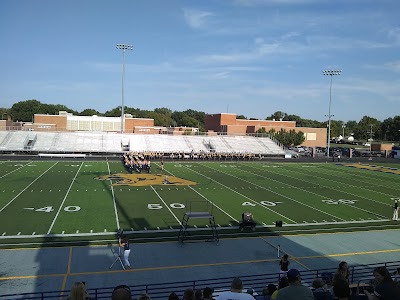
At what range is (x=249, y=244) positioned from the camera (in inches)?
571

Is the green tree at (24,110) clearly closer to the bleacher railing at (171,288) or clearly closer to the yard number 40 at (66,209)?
the yard number 40 at (66,209)

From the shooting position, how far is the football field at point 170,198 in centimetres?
1689

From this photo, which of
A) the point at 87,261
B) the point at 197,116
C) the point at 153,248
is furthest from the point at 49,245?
the point at 197,116

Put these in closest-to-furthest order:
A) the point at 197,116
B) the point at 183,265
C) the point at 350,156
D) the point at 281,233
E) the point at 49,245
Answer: the point at 183,265 → the point at 49,245 → the point at 281,233 → the point at 350,156 → the point at 197,116

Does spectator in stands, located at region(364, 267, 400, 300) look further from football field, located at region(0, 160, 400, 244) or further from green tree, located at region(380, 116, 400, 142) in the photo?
green tree, located at region(380, 116, 400, 142)

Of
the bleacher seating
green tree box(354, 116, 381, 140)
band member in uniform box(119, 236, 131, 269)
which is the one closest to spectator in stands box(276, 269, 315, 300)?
band member in uniform box(119, 236, 131, 269)

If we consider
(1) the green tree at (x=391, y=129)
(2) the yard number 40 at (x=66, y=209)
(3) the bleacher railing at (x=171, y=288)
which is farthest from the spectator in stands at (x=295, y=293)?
(1) the green tree at (x=391, y=129)

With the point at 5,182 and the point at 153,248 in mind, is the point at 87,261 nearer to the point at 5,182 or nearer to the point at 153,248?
the point at 153,248

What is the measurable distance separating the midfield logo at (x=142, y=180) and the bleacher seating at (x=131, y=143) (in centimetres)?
1966

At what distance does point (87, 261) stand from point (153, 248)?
93.5 inches

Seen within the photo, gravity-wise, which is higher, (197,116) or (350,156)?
(197,116)

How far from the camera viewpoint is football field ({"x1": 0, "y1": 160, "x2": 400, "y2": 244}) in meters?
16.9

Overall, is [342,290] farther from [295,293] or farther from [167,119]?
[167,119]

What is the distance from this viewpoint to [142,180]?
28.6 meters
